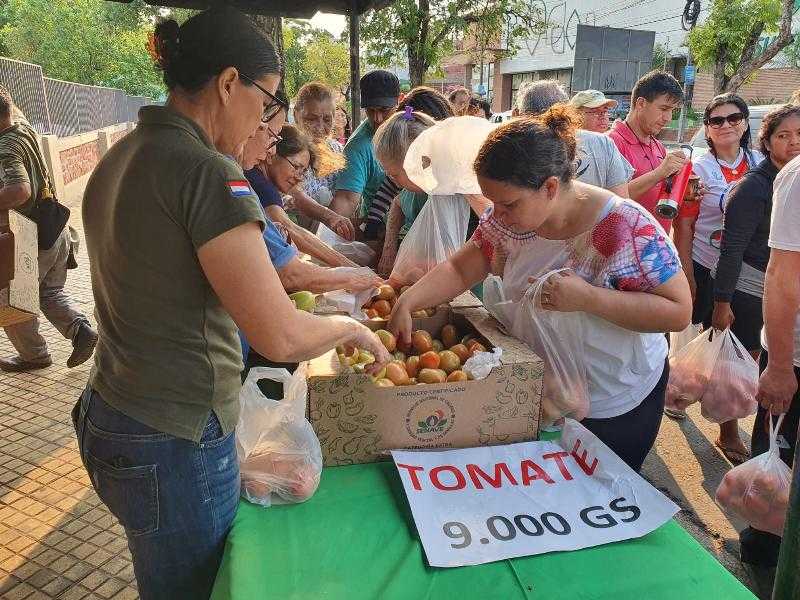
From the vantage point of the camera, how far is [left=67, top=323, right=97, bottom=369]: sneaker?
397 cm

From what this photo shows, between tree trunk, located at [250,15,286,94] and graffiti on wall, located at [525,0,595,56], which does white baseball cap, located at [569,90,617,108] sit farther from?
graffiti on wall, located at [525,0,595,56]

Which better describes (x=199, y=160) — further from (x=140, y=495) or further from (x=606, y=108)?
(x=606, y=108)

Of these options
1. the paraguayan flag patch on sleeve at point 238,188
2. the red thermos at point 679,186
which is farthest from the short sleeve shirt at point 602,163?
the paraguayan flag patch on sleeve at point 238,188

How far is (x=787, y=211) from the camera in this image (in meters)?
1.77

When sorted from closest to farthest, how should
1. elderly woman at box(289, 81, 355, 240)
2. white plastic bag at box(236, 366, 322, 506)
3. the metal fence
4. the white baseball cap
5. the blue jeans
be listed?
the blue jeans
white plastic bag at box(236, 366, 322, 506)
elderly woman at box(289, 81, 355, 240)
the white baseball cap
the metal fence

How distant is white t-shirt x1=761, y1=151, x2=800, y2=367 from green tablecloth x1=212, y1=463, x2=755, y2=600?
1.04m

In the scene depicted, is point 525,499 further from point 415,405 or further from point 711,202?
point 711,202

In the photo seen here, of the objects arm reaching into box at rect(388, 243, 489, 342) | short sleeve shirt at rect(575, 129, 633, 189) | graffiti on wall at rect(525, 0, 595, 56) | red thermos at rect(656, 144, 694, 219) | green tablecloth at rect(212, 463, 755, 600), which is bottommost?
green tablecloth at rect(212, 463, 755, 600)

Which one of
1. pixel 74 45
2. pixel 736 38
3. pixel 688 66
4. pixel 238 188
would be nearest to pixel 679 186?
pixel 238 188

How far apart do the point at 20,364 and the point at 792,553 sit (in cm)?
456

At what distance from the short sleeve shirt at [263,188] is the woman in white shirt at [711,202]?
2.36 meters

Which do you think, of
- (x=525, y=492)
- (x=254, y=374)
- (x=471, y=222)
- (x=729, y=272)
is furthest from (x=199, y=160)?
(x=729, y=272)

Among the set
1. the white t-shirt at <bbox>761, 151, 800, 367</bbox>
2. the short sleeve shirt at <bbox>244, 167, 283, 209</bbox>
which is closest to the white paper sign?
the white t-shirt at <bbox>761, 151, 800, 367</bbox>

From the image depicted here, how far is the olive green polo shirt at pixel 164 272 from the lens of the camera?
3.32 ft
